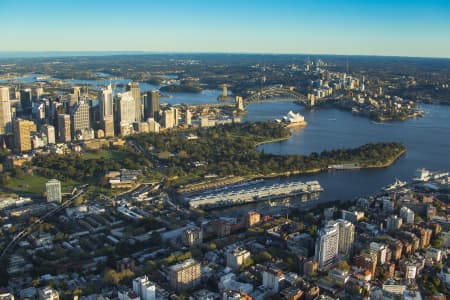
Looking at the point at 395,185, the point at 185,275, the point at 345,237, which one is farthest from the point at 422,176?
the point at 185,275

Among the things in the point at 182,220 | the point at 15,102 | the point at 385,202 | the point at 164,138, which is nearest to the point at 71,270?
the point at 182,220

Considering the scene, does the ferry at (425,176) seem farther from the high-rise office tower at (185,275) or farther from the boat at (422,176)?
the high-rise office tower at (185,275)

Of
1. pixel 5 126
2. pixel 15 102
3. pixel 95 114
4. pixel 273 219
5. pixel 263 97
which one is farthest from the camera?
pixel 263 97

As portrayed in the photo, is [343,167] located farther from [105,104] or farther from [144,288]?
[105,104]

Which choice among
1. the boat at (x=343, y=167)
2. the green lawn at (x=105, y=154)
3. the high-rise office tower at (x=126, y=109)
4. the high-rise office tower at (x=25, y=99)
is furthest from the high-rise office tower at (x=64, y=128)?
the boat at (x=343, y=167)

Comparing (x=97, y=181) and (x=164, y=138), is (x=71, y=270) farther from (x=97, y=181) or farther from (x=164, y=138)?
(x=164, y=138)

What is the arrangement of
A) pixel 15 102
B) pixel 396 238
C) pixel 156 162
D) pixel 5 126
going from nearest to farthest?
pixel 396 238
pixel 156 162
pixel 5 126
pixel 15 102

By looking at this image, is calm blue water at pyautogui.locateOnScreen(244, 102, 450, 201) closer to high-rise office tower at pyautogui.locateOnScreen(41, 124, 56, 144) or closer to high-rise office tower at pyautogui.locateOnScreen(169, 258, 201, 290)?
high-rise office tower at pyautogui.locateOnScreen(169, 258, 201, 290)
